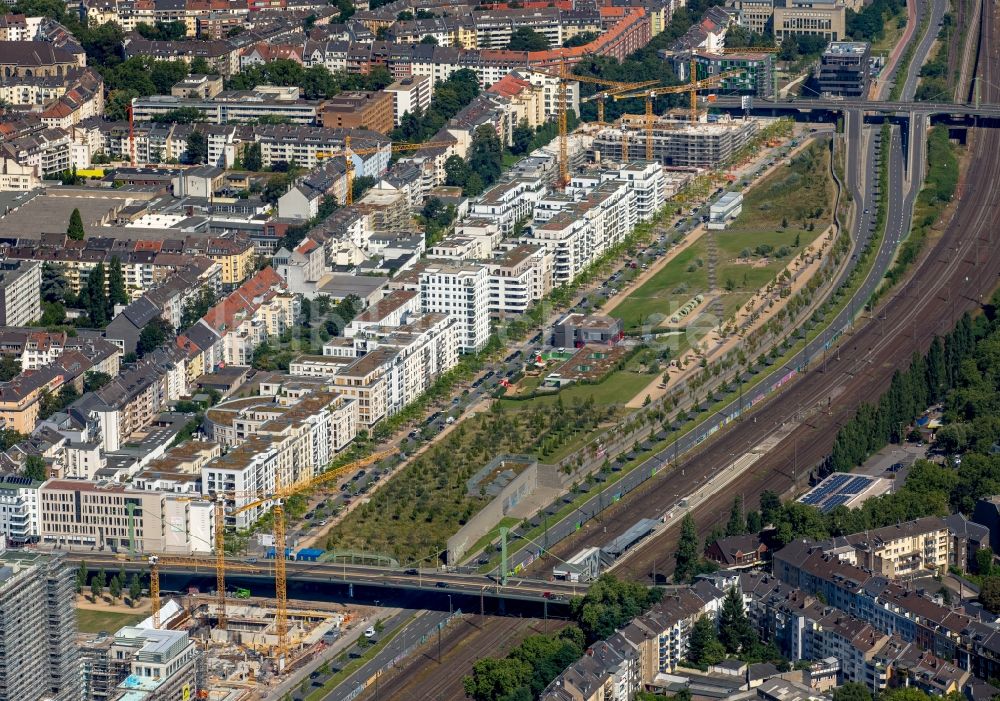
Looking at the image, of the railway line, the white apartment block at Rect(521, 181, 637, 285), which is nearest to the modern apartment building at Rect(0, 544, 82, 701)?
the railway line

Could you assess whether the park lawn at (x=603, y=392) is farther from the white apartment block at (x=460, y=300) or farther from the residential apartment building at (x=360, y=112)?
the residential apartment building at (x=360, y=112)

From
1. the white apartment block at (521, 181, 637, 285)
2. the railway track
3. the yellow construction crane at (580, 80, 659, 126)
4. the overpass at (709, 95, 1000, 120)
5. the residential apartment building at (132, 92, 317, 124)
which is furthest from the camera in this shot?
the overpass at (709, 95, 1000, 120)

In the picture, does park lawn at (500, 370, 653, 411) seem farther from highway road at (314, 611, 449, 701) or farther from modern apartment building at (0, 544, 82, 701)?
modern apartment building at (0, 544, 82, 701)

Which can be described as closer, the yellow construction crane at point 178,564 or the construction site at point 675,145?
the yellow construction crane at point 178,564

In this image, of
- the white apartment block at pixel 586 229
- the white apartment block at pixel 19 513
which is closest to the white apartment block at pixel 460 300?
the white apartment block at pixel 586 229

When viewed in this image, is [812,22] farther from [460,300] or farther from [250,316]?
[250,316]

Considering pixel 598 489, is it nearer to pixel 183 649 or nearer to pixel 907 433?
pixel 907 433

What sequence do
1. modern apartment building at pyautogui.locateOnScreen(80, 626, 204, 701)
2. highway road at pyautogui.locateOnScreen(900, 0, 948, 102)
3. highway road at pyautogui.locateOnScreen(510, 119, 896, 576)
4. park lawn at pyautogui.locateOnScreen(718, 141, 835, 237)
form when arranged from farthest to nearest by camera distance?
highway road at pyautogui.locateOnScreen(900, 0, 948, 102), park lawn at pyautogui.locateOnScreen(718, 141, 835, 237), highway road at pyautogui.locateOnScreen(510, 119, 896, 576), modern apartment building at pyautogui.locateOnScreen(80, 626, 204, 701)
